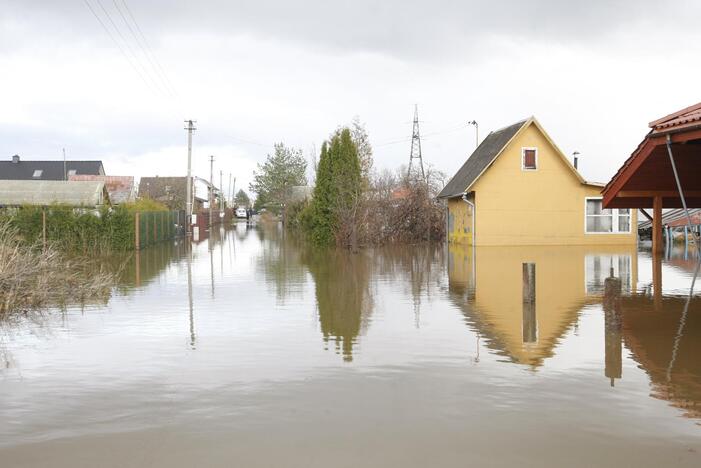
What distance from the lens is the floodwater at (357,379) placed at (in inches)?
218

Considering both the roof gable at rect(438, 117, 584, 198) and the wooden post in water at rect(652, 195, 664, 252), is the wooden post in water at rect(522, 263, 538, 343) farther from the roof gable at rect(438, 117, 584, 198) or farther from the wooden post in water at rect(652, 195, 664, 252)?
the roof gable at rect(438, 117, 584, 198)

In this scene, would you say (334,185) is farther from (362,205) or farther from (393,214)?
(393,214)

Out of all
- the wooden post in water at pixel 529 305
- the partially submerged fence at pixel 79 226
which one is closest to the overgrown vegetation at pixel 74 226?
the partially submerged fence at pixel 79 226

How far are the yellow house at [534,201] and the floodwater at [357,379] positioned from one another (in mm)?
16280

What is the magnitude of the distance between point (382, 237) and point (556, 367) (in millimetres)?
25785

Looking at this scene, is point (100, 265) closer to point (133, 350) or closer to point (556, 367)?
point (133, 350)

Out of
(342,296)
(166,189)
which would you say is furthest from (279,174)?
(342,296)

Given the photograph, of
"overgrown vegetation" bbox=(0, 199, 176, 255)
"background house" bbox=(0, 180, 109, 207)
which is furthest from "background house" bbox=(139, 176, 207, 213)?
"overgrown vegetation" bbox=(0, 199, 176, 255)

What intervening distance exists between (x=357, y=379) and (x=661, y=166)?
367 inches

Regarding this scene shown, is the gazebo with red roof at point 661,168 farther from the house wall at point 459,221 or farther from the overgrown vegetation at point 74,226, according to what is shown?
the overgrown vegetation at point 74,226

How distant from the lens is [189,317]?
1223 cm

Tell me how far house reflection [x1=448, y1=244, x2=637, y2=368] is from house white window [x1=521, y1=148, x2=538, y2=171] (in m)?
4.54

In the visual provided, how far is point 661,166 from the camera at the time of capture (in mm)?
14102

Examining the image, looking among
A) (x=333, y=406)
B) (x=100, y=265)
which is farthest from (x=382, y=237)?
(x=333, y=406)
